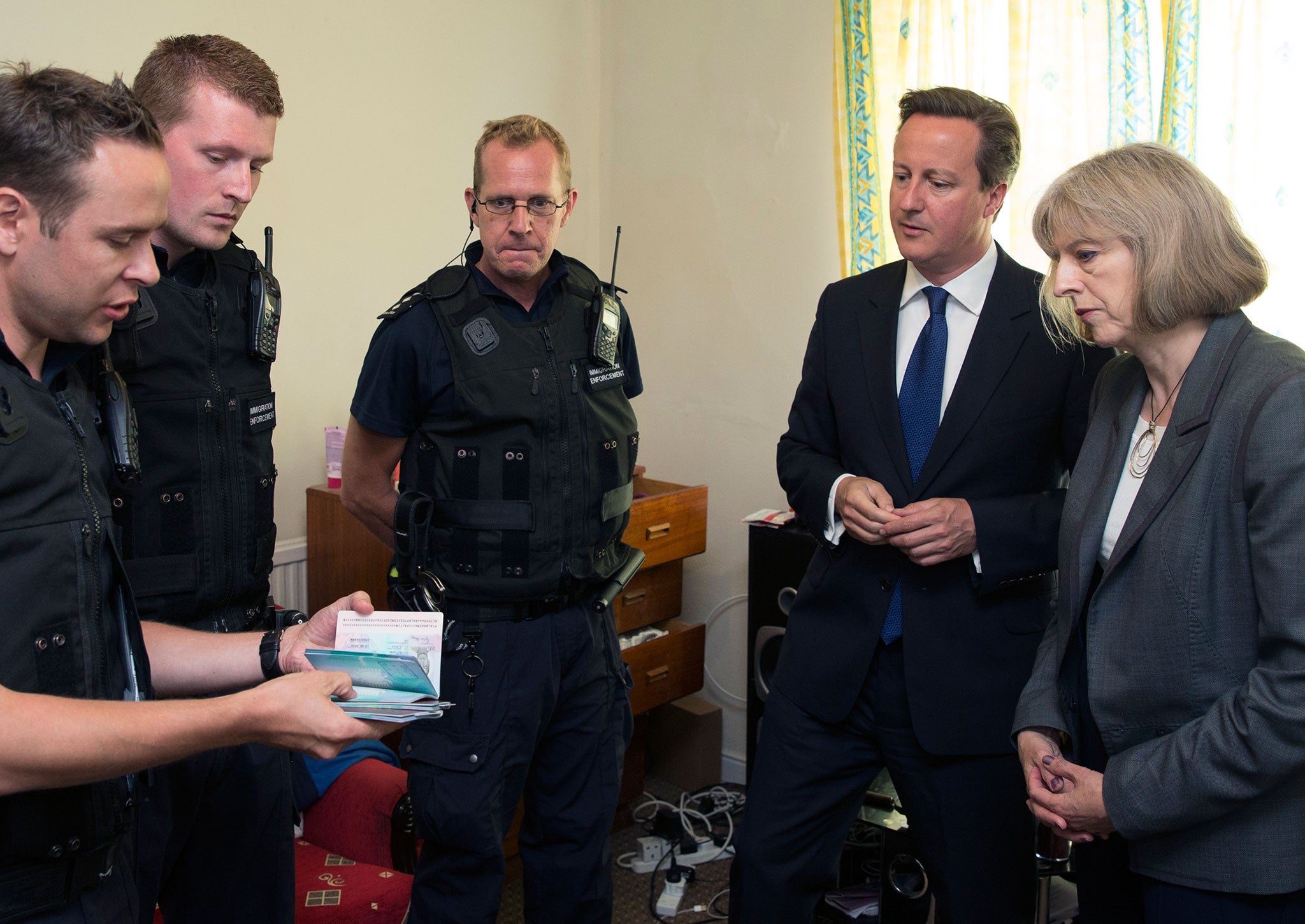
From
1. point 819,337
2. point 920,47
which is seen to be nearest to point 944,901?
point 819,337

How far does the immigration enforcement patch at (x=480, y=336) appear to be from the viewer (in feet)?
7.00

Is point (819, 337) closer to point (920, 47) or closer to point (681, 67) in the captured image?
point (920, 47)

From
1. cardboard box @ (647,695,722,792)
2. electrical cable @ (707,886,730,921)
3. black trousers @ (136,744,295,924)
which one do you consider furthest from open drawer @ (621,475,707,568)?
black trousers @ (136,744,295,924)

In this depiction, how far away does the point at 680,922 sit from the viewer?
9.78 feet

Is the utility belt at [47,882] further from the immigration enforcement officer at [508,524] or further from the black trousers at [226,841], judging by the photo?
the immigration enforcement officer at [508,524]

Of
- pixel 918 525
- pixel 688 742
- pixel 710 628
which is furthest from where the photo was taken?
pixel 710 628

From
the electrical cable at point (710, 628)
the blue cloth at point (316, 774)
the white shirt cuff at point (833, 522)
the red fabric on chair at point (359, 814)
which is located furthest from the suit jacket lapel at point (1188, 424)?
the electrical cable at point (710, 628)

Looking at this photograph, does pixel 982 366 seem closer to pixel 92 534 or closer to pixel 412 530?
pixel 412 530

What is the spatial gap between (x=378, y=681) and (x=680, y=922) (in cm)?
188

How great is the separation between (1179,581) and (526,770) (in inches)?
51.3

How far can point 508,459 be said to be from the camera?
7.06 feet

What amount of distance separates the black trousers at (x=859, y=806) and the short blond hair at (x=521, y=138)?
1.25 metres

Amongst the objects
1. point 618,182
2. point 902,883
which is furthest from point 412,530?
point 618,182

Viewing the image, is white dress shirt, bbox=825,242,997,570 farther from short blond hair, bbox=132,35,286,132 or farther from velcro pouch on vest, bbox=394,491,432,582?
short blond hair, bbox=132,35,286,132
